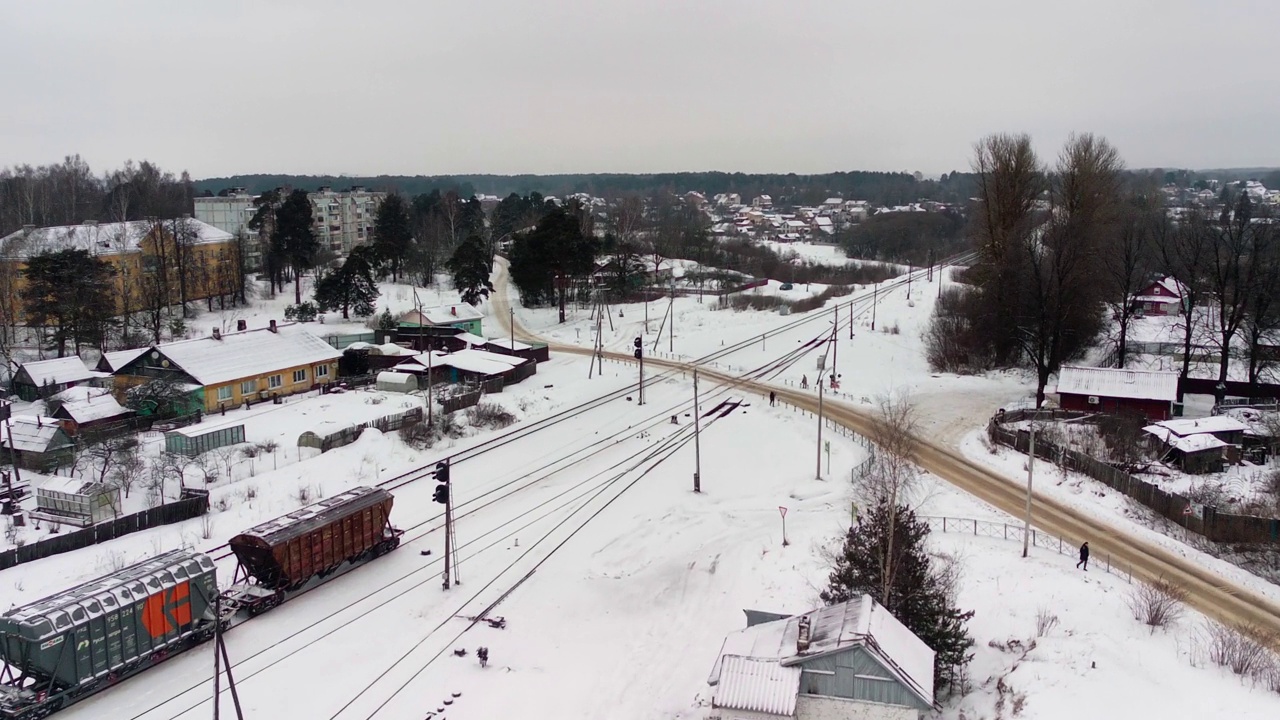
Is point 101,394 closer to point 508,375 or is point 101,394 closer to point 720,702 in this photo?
point 508,375

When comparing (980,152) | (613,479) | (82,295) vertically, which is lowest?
(613,479)

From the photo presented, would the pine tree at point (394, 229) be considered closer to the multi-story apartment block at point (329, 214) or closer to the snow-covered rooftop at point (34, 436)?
the multi-story apartment block at point (329, 214)

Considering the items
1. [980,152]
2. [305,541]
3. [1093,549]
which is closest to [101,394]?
[305,541]

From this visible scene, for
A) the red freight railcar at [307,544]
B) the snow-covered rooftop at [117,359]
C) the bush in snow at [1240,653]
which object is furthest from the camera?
the snow-covered rooftop at [117,359]

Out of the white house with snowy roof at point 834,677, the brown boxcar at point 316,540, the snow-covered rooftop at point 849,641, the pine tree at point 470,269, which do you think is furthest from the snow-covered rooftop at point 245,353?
the white house with snowy roof at point 834,677

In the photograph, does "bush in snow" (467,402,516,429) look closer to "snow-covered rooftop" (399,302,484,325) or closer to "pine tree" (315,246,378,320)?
"snow-covered rooftop" (399,302,484,325)

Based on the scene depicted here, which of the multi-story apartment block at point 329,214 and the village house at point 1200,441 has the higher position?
the multi-story apartment block at point 329,214
